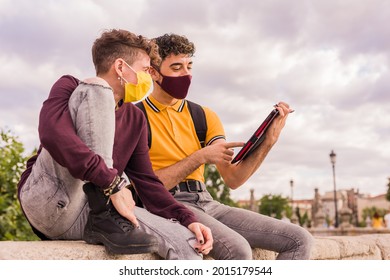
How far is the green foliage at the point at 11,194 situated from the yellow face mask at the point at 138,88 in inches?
167

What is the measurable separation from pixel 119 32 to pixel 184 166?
0.97 m

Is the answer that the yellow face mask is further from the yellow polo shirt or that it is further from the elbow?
the elbow

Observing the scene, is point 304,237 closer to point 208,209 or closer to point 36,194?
point 208,209

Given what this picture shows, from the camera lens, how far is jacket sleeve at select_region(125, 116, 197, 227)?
2.82 meters

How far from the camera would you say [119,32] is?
2.85 metres

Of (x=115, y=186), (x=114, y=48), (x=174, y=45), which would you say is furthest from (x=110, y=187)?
(x=174, y=45)

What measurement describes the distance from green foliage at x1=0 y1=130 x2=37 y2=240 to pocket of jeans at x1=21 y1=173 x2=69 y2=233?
4177 mm

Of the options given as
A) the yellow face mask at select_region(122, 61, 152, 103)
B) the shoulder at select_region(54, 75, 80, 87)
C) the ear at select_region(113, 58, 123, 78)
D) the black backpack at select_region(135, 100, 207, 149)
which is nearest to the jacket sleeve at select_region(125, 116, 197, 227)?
the yellow face mask at select_region(122, 61, 152, 103)

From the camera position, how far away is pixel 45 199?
245 centimetres

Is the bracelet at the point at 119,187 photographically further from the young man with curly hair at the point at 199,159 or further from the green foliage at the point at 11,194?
the green foliage at the point at 11,194

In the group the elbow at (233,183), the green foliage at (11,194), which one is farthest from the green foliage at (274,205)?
the elbow at (233,183)

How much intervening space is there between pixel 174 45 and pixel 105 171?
1.63 metres

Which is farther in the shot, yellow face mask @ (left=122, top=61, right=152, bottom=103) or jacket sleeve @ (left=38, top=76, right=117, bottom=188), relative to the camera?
yellow face mask @ (left=122, top=61, right=152, bottom=103)
